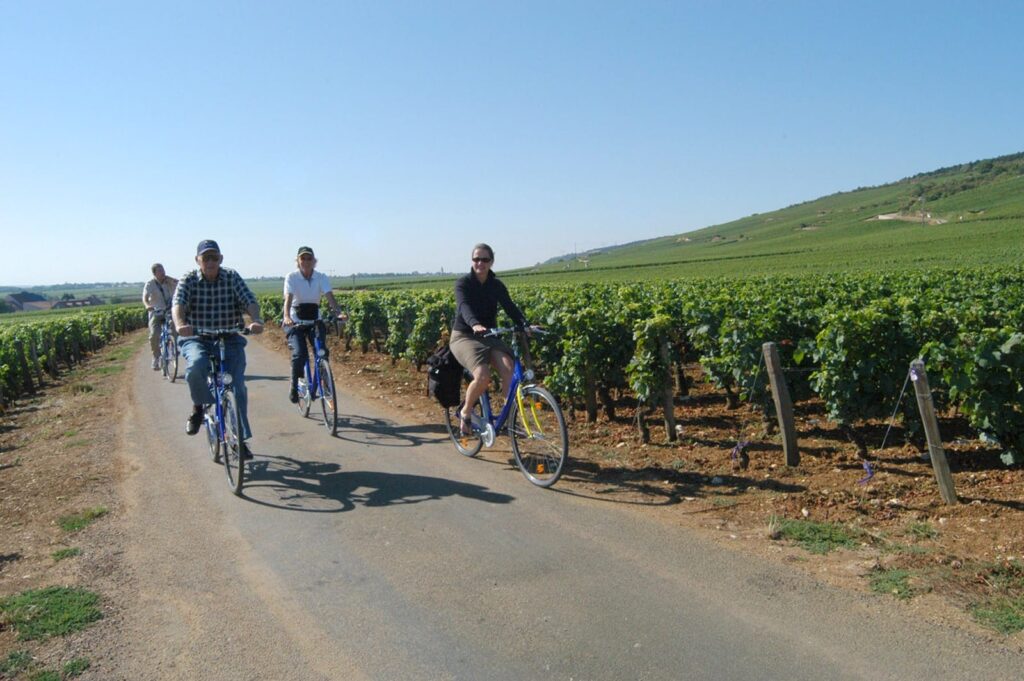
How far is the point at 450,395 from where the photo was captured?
7.63 m

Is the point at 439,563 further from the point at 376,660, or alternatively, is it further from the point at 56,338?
the point at 56,338

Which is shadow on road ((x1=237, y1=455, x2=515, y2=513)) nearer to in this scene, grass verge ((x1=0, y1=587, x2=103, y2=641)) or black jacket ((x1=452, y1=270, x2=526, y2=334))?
black jacket ((x1=452, y1=270, x2=526, y2=334))

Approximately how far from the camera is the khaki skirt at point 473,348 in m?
6.90

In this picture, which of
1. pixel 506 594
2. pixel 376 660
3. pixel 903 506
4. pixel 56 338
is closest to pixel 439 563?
pixel 506 594

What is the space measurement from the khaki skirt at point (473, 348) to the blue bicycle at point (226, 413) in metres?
1.99

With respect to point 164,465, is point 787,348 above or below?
above

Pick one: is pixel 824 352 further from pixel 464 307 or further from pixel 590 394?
pixel 464 307

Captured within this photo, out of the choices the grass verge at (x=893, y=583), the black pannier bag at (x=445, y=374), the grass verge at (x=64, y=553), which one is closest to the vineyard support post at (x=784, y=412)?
the grass verge at (x=893, y=583)

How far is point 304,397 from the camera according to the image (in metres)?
9.89

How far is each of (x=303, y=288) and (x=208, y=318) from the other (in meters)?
2.49

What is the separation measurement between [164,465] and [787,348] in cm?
693

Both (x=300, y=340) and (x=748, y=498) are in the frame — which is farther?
(x=300, y=340)

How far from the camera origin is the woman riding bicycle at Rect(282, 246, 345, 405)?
9445 millimetres

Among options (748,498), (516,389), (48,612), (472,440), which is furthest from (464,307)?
(48,612)
